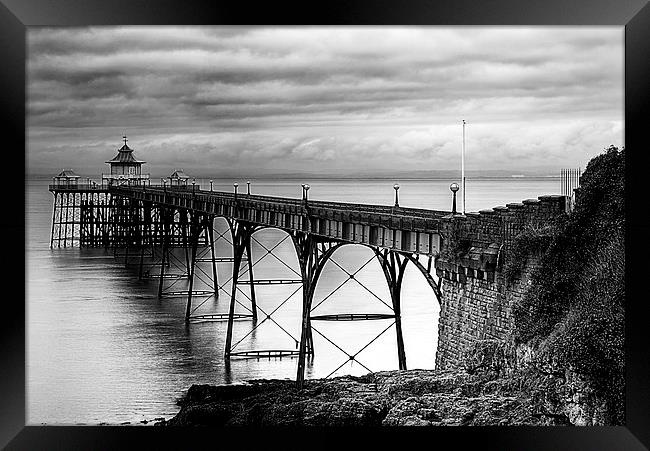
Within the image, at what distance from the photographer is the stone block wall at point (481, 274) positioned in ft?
49.8

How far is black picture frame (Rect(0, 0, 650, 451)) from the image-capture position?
42.8 ft


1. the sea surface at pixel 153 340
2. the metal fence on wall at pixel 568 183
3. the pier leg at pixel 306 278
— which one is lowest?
the sea surface at pixel 153 340

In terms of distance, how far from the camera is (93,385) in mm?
29469

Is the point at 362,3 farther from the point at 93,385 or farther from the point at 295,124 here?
the point at 295,124

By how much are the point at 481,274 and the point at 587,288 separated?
1.61m

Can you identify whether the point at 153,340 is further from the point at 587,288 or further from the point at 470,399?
the point at 587,288

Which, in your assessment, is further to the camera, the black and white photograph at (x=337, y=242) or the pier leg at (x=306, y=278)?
the pier leg at (x=306, y=278)

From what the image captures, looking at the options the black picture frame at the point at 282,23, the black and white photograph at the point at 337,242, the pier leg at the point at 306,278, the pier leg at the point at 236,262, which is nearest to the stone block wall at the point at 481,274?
the black and white photograph at the point at 337,242

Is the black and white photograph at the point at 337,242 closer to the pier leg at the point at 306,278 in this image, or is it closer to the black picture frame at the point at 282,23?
the pier leg at the point at 306,278

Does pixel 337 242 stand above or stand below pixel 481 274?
above

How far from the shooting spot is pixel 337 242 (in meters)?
25.9

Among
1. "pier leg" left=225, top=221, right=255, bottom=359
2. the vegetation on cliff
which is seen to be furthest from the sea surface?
the vegetation on cliff

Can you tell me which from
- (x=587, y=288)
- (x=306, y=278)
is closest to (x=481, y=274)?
(x=587, y=288)

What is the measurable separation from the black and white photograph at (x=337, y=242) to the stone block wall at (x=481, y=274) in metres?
0.04
